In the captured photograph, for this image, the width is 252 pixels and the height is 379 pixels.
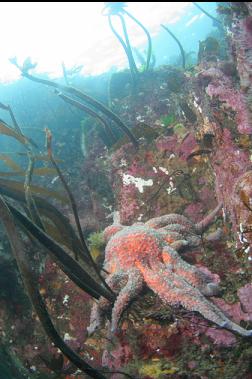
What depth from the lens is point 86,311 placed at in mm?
4242

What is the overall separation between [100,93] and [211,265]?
10.1 m

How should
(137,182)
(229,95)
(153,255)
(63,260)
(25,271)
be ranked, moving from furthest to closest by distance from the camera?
(137,182)
(229,95)
(153,255)
(63,260)
(25,271)

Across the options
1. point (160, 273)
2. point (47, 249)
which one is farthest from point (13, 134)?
point (160, 273)

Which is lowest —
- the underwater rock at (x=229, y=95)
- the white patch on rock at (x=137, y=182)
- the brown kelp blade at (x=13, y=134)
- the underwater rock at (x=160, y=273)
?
the underwater rock at (x=160, y=273)

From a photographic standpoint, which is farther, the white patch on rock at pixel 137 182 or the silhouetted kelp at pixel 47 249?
the white patch on rock at pixel 137 182

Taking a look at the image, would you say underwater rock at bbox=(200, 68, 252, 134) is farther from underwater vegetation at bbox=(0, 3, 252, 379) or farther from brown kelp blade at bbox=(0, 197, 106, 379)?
brown kelp blade at bbox=(0, 197, 106, 379)

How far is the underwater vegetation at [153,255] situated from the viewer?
2719 millimetres

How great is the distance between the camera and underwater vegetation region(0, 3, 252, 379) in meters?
2.72

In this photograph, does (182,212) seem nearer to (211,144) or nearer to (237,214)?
(211,144)

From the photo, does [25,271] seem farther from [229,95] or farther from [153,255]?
[229,95]

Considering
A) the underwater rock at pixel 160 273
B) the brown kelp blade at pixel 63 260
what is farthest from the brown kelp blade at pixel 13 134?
the underwater rock at pixel 160 273

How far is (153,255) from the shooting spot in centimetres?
330

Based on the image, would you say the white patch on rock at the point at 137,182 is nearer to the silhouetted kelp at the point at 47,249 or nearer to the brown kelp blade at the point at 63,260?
the silhouetted kelp at the point at 47,249

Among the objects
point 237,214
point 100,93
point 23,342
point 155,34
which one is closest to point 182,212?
point 237,214
